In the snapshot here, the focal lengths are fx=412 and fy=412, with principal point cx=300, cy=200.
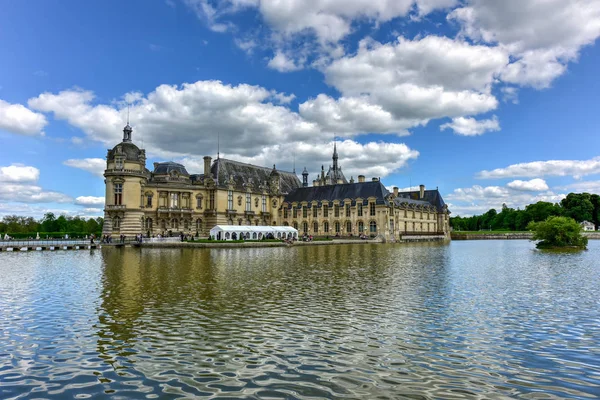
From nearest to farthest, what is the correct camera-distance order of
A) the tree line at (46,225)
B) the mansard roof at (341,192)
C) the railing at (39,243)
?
the railing at (39,243) < the mansard roof at (341,192) < the tree line at (46,225)

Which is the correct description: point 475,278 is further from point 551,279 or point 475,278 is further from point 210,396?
point 210,396

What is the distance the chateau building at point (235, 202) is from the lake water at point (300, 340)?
1706 inches

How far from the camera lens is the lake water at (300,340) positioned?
7902 millimetres

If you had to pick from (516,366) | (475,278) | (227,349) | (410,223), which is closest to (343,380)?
(227,349)

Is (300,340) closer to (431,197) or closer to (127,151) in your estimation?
→ (127,151)

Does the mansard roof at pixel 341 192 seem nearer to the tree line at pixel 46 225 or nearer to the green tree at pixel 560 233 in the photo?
the green tree at pixel 560 233

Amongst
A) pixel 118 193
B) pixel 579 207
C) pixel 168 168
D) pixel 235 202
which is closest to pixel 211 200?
pixel 235 202

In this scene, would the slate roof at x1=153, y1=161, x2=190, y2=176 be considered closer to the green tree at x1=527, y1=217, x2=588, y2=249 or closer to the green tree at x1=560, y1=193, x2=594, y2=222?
the green tree at x1=527, y1=217, x2=588, y2=249

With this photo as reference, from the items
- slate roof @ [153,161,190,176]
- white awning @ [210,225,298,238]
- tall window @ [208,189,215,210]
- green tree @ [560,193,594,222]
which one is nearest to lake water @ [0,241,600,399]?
white awning @ [210,225,298,238]

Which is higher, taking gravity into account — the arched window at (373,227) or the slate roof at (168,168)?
the slate roof at (168,168)

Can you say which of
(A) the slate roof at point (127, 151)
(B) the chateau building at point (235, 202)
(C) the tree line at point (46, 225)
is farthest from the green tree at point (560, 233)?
(C) the tree line at point (46, 225)

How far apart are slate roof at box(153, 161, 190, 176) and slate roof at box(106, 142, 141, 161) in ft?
20.2

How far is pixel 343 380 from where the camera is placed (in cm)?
813

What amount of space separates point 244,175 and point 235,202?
714cm
